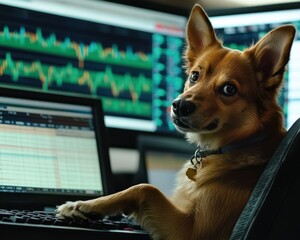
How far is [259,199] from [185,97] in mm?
397

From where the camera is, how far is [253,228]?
0.92 metres

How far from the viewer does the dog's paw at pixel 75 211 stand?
1.11 metres

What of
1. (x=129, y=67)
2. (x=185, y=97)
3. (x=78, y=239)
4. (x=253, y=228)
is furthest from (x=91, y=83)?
(x=253, y=228)

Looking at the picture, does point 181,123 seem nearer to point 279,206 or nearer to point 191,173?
point 191,173

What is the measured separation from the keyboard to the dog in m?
0.05

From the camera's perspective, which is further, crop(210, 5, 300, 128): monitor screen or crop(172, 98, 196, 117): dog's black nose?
crop(210, 5, 300, 128): monitor screen

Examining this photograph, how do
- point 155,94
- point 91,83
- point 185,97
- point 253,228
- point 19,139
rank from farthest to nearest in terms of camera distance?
point 155,94 < point 91,83 < point 19,139 < point 185,97 < point 253,228

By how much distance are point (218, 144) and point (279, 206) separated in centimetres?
41

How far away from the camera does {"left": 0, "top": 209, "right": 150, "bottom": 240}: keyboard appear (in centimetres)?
95

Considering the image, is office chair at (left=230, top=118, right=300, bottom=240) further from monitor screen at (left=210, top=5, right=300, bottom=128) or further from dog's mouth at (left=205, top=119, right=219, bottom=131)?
monitor screen at (left=210, top=5, right=300, bottom=128)

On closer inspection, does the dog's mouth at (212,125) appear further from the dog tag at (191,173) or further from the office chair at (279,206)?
the office chair at (279,206)

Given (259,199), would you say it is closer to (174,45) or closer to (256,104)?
(256,104)

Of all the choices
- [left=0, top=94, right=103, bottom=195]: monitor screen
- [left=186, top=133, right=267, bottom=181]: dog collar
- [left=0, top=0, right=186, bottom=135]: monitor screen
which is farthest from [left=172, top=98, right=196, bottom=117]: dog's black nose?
[left=0, top=0, right=186, bottom=135]: monitor screen

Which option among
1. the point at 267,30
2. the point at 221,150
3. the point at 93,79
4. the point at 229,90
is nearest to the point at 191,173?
the point at 221,150
